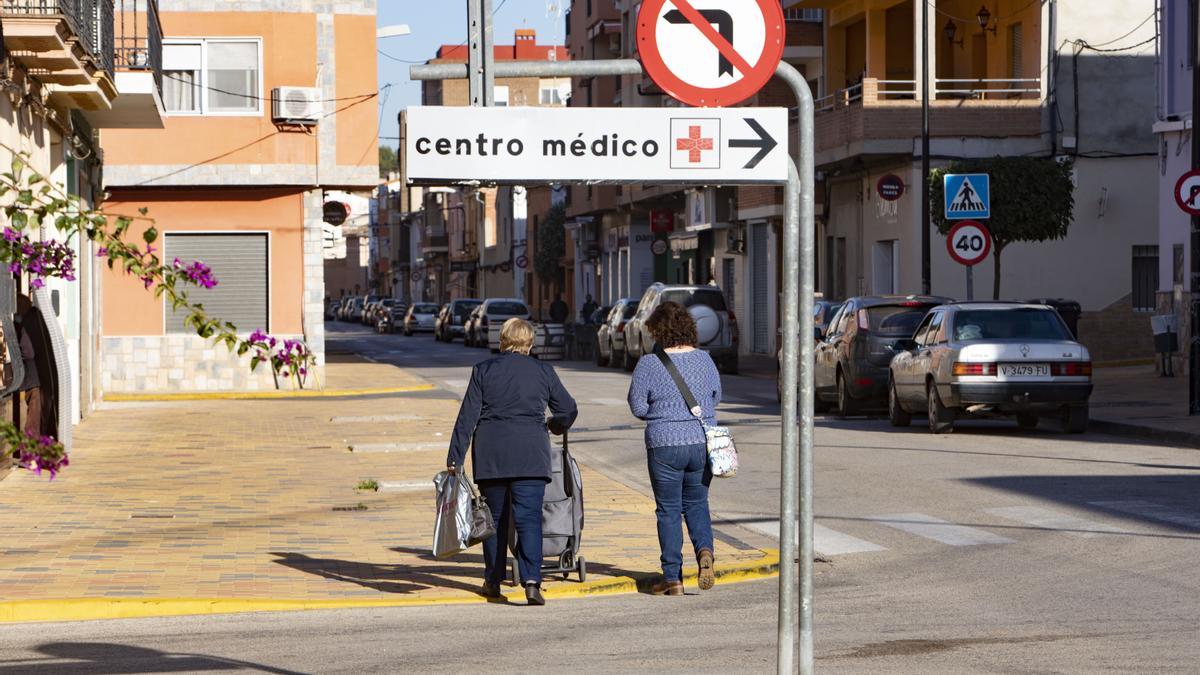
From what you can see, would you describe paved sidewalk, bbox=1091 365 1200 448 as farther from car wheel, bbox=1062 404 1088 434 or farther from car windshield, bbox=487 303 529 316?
car windshield, bbox=487 303 529 316

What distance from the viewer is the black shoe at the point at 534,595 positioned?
33.4ft

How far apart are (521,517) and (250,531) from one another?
3.87 metres

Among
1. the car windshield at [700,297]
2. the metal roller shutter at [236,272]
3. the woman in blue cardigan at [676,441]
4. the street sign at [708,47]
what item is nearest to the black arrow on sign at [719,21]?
the street sign at [708,47]

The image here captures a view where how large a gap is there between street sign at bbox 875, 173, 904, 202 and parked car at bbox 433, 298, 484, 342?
1258 inches

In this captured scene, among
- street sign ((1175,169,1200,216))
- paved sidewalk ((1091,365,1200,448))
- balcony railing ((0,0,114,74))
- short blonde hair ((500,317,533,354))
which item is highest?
balcony railing ((0,0,114,74))

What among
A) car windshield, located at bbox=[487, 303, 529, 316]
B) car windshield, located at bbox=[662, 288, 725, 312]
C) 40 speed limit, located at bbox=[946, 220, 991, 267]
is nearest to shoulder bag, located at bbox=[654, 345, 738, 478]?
40 speed limit, located at bbox=[946, 220, 991, 267]

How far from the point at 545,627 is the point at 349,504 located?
6.16m

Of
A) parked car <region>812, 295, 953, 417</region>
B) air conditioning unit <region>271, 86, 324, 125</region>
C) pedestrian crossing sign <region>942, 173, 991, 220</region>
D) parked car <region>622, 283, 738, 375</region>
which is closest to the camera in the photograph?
parked car <region>812, 295, 953, 417</region>

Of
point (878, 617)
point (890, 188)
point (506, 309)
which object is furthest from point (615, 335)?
point (878, 617)

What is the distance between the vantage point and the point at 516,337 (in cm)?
1042

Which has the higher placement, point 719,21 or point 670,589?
point 719,21

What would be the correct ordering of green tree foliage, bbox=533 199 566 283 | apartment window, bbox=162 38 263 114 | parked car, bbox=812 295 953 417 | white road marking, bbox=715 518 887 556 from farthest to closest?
green tree foliage, bbox=533 199 566 283 < apartment window, bbox=162 38 263 114 < parked car, bbox=812 295 953 417 < white road marking, bbox=715 518 887 556

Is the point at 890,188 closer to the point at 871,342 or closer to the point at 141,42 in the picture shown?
the point at 871,342

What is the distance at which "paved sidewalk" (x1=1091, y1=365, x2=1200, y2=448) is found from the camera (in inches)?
805
